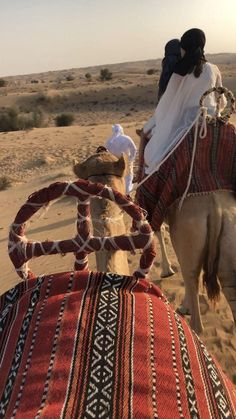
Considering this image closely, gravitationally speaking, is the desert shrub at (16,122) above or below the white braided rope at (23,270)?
below

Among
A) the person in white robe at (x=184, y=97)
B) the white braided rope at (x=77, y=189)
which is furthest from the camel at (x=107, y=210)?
the white braided rope at (x=77, y=189)

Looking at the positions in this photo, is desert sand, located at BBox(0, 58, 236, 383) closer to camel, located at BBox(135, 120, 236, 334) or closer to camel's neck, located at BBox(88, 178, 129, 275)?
camel's neck, located at BBox(88, 178, 129, 275)

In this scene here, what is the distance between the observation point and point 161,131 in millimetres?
4145

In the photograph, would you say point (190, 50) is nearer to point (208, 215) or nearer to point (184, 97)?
point (184, 97)

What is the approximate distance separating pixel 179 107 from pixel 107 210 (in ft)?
4.41

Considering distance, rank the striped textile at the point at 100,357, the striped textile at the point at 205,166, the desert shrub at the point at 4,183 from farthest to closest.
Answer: the desert shrub at the point at 4,183
the striped textile at the point at 205,166
the striped textile at the point at 100,357

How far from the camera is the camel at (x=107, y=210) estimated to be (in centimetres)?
290

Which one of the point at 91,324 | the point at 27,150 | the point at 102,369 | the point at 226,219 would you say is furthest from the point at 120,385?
the point at 27,150

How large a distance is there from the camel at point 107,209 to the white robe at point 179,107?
0.36 metres

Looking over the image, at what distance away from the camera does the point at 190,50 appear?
3840 millimetres

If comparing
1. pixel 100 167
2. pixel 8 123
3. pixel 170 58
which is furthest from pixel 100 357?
pixel 8 123

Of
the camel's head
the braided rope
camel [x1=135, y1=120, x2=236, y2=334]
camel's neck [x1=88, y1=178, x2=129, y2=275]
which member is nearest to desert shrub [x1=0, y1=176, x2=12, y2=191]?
the camel's head

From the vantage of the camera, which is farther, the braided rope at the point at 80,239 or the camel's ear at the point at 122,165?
the camel's ear at the point at 122,165

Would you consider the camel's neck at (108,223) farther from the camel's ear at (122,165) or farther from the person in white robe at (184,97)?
the person in white robe at (184,97)
